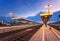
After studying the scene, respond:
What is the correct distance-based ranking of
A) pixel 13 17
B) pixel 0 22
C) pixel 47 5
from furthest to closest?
1. pixel 13 17
2. pixel 0 22
3. pixel 47 5

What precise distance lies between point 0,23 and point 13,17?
9982 millimetres

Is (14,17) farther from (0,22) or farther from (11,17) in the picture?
(0,22)

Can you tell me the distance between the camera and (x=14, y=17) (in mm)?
85000

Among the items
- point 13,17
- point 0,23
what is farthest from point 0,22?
point 13,17

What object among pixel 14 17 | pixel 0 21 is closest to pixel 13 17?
pixel 14 17

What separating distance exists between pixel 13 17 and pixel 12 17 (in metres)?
1.30

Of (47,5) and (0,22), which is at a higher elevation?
(47,5)

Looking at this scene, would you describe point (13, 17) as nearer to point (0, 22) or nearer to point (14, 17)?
point (14, 17)

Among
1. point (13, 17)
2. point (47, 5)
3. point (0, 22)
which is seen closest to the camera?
point (47, 5)

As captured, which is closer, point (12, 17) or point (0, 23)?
point (0, 23)

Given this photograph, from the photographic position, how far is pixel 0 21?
3036 inches

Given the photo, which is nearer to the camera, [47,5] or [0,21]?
[47,5]

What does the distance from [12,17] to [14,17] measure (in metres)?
1.50

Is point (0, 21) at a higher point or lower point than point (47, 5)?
lower
